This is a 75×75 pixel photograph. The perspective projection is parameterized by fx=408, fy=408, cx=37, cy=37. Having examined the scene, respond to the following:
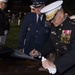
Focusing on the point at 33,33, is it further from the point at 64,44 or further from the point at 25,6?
the point at 25,6

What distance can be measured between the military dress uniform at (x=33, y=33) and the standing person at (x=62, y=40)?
181 cm

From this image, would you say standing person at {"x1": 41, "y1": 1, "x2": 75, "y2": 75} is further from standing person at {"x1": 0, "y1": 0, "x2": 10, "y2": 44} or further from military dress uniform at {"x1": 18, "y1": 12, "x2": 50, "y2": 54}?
standing person at {"x1": 0, "y1": 0, "x2": 10, "y2": 44}

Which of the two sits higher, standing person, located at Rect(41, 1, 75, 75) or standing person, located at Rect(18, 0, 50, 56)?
standing person, located at Rect(41, 1, 75, 75)

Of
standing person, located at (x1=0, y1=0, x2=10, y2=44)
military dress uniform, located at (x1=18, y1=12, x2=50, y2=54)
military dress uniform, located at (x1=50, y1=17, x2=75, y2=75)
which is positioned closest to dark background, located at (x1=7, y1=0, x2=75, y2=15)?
standing person, located at (x1=0, y1=0, x2=10, y2=44)

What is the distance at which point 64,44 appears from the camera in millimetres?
4508

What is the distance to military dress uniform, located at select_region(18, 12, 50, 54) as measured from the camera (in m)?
6.70

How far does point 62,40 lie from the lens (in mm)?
4547

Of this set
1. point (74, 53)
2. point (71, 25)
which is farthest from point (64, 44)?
point (74, 53)

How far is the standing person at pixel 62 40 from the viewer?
394 cm

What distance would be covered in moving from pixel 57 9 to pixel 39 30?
2.15m

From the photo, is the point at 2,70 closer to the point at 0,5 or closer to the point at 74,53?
the point at 74,53

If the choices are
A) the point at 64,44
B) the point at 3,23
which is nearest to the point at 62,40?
the point at 64,44

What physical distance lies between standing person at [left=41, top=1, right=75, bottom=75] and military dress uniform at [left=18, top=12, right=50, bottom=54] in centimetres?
181

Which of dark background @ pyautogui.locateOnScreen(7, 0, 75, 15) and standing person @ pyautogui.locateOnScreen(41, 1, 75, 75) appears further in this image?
dark background @ pyautogui.locateOnScreen(7, 0, 75, 15)
